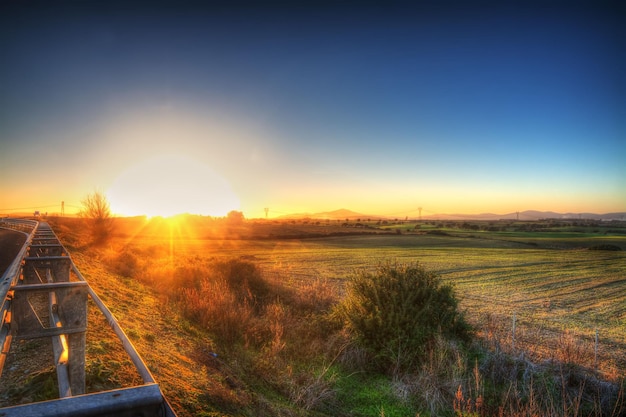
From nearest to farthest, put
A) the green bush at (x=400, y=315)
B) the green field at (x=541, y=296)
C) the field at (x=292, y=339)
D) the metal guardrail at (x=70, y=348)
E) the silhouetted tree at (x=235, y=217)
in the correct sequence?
the metal guardrail at (x=70, y=348)
the field at (x=292, y=339)
the green bush at (x=400, y=315)
the green field at (x=541, y=296)
the silhouetted tree at (x=235, y=217)

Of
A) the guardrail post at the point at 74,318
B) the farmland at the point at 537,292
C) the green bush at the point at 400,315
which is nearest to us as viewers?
the guardrail post at the point at 74,318

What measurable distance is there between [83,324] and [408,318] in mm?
8379

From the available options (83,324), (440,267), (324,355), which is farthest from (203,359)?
(440,267)

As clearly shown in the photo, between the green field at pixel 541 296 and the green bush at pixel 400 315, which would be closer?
the green bush at pixel 400 315

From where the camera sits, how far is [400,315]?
32.8 ft

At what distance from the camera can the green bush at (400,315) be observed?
959cm

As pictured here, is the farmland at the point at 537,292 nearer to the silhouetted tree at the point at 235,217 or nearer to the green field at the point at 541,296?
the green field at the point at 541,296

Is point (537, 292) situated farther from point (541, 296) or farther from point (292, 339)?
point (292, 339)

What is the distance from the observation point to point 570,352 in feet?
34.0

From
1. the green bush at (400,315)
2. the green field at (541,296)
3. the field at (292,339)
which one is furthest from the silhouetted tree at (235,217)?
the green bush at (400,315)

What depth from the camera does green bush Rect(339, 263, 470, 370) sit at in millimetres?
9586

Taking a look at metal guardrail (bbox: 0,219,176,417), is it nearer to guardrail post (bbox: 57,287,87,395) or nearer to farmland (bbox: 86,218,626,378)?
guardrail post (bbox: 57,287,87,395)

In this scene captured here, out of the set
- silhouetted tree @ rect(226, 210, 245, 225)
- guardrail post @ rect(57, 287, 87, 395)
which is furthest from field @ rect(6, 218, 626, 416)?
silhouetted tree @ rect(226, 210, 245, 225)

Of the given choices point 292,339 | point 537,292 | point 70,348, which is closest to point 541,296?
point 537,292
